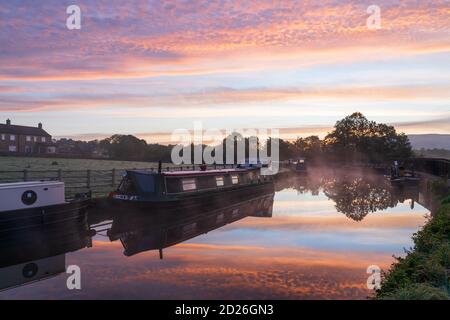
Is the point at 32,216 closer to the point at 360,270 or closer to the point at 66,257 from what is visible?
the point at 66,257

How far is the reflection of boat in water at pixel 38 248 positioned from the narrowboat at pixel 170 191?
3.46m

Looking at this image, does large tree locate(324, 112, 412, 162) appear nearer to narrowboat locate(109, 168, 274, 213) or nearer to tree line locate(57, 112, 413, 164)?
tree line locate(57, 112, 413, 164)

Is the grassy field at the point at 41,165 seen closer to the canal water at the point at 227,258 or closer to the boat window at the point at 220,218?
the boat window at the point at 220,218

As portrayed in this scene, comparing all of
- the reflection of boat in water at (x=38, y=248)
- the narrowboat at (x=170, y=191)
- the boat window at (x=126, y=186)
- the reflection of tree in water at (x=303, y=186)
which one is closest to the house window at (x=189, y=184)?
the narrowboat at (x=170, y=191)

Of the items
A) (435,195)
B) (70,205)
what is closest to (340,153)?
(435,195)

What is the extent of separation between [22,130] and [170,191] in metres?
92.6

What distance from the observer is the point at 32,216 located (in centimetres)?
1834

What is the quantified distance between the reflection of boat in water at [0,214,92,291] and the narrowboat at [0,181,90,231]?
0.89 ft

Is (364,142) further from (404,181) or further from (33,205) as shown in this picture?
(33,205)

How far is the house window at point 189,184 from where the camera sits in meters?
27.0

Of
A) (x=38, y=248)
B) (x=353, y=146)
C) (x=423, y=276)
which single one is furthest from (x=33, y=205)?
(x=353, y=146)

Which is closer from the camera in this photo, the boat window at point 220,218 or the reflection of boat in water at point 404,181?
the boat window at point 220,218

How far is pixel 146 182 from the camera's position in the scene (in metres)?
25.3
